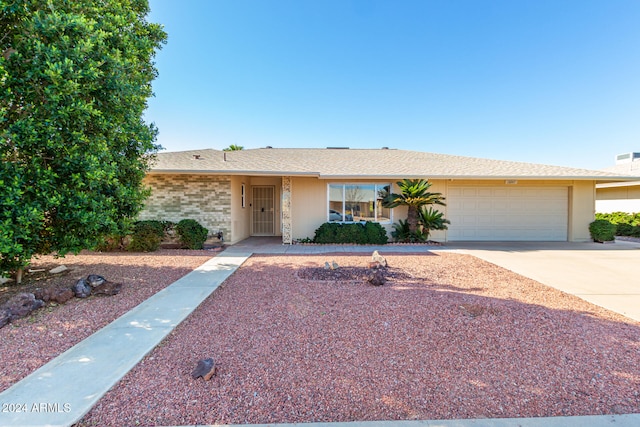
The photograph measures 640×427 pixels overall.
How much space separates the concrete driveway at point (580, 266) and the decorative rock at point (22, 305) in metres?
9.07

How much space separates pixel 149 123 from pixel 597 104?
61.2 ft

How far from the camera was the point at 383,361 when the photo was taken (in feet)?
9.77

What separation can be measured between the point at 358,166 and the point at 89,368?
36.2 feet

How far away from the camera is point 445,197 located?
1186cm

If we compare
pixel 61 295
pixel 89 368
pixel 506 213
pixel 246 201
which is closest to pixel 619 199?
pixel 506 213

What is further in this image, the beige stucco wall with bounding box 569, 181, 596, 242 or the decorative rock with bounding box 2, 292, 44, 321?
the beige stucco wall with bounding box 569, 181, 596, 242

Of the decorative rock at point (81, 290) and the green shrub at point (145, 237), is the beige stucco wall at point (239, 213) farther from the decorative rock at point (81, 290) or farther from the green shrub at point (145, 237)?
the decorative rock at point (81, 290)

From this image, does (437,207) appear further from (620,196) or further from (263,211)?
(620,196)

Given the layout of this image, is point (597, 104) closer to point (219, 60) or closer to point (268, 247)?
point (268, 247)

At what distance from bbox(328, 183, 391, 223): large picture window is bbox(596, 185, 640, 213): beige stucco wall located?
14450 mm

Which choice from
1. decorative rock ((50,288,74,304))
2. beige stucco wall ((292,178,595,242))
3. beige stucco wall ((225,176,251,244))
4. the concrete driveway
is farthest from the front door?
decorative rock ((50,288,74,304))

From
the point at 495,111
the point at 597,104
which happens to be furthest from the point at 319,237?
the point at 597,104

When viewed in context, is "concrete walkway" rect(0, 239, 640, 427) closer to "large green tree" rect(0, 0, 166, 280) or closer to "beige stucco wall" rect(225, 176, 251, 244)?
"large green tree" rect(0, 0, 166, 280)

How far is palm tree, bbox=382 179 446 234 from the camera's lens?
10703 millimetres
